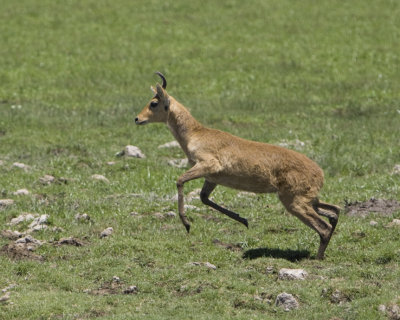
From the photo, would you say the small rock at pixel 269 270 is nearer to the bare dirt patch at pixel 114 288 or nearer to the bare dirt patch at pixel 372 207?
the bare dirt patch at pixel 114 288

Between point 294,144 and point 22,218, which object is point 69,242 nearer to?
point 22,218

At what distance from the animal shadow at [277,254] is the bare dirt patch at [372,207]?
223 cm

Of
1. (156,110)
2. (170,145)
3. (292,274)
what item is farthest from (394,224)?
(170,145)

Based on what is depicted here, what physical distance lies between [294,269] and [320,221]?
132 cm

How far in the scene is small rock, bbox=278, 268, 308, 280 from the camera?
1116 centimetres

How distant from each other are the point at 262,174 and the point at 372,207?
2.94 meters

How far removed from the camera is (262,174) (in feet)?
41.6

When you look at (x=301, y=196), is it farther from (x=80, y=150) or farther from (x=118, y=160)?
(x=80, y=150)

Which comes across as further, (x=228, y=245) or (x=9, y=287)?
(x=228, y=245)

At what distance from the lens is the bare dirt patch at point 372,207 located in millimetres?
→ 14344

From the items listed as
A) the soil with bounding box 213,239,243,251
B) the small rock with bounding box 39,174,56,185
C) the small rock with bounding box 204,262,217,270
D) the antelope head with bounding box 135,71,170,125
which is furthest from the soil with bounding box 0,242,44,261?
the small rock with bounding box 39,174,56,185

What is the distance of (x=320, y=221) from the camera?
12.5 meters

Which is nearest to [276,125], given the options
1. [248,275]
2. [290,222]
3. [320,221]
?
[290,222]

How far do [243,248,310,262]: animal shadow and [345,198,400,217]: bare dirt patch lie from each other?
7.30 ft
